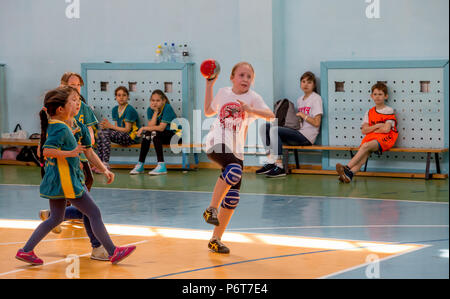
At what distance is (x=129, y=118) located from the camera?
11.8 metres

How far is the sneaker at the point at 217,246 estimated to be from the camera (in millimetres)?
5520

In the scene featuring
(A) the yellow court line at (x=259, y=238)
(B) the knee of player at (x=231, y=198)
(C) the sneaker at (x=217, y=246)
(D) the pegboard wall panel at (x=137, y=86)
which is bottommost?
(A) the yellow court line at (x=259, y=238)

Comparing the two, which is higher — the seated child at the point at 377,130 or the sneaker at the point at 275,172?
the seated child at the point at 377,130

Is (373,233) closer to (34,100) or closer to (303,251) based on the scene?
(303,251)

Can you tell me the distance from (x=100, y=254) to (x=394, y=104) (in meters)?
6.39

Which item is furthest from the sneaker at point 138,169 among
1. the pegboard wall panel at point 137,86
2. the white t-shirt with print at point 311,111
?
the white t-shirt with print at point 311,111

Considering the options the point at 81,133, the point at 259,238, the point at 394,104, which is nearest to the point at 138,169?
the point at 394,104

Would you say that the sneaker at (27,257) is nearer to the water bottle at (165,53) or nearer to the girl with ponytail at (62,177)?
the girl with ponytail at (62,177)

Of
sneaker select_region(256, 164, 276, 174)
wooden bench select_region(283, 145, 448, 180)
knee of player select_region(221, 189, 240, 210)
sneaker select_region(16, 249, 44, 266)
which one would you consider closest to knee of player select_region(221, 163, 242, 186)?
knee of player select_region(221, 189, 240, 210)

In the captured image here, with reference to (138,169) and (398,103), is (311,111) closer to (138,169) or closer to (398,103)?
(398,103)

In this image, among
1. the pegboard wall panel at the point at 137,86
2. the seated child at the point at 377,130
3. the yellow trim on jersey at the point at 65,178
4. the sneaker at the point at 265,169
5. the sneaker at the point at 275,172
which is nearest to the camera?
the yellow trim on jersey at the point at 65,178

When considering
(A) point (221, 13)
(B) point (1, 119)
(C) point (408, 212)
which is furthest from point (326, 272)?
(B) point (1, 119)

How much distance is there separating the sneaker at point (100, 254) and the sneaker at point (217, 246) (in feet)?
2.67

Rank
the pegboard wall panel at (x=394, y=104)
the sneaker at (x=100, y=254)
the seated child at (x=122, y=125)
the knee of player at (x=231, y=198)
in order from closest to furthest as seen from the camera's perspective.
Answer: the sneaker at (x=100, y=254)
the knee of player at (x=231, y=198)
the pegboard wall panel at (x=394, y=104)
the seated child at (x=122, y=125)
